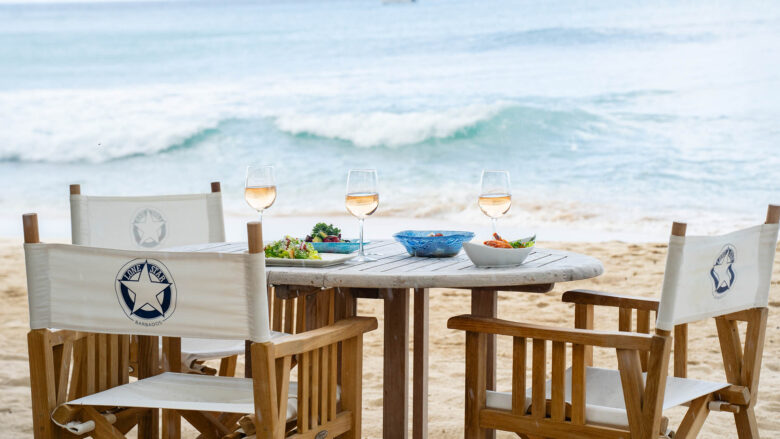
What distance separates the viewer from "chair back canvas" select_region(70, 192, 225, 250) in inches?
119

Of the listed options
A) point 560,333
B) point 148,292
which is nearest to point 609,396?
point 560,333

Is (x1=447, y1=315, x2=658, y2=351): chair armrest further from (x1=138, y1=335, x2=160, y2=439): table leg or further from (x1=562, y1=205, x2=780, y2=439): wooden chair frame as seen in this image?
(x1=138, y1=335, x2=160, y2=439): table leg

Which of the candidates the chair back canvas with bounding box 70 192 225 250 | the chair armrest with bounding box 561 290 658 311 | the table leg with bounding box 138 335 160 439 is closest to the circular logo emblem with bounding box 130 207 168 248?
the chair back canvas with bounding box 70 192 225 250

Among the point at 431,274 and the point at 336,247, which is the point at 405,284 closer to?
the point at 431,274

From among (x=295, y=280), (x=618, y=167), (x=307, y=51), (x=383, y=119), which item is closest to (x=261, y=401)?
(x=295, y=280)

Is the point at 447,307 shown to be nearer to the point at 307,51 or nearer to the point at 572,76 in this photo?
the point at 572,76

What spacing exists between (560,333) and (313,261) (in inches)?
24.7

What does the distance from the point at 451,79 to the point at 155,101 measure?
20.4 feet

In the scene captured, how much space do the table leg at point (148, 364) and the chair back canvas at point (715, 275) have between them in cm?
138

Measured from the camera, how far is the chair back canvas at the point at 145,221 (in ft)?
9.93

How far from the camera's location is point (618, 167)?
1452 cm

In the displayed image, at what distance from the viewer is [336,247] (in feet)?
8.17

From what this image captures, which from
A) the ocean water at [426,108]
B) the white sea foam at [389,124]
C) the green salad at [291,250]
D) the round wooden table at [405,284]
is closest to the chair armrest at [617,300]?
the round wooden table at [405,284]

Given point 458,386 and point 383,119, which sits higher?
point 383,119
